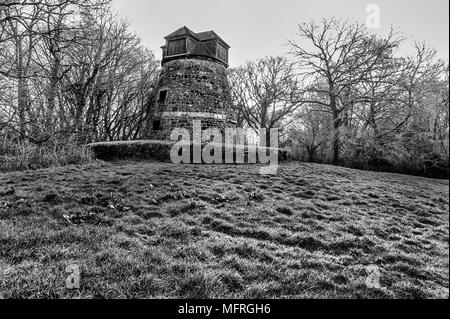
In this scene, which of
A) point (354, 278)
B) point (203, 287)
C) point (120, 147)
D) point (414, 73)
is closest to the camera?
point (203, 287)

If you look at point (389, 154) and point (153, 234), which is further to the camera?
point (389, 154)

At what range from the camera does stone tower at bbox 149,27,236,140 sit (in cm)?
2095

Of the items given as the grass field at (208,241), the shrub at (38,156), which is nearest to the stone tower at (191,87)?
the shrub at (38,156)

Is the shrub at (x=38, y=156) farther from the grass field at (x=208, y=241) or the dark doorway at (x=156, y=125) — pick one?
the dark doorway at (x=156, y=125)

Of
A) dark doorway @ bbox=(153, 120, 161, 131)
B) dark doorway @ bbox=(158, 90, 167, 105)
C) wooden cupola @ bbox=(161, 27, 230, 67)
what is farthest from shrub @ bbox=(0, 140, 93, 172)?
wooden cupola @ bbox=(161, 27, 230, 67)

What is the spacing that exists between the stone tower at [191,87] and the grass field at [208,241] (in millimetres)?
12555

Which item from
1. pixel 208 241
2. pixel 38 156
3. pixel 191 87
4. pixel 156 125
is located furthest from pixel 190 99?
pixel 208 241

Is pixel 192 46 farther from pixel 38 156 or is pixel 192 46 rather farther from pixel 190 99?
pixel 38 156

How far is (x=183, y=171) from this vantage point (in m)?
11.0

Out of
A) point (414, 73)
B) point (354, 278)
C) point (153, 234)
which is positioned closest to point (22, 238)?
point (153, 234)

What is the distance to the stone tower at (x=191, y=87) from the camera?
21.0 metres

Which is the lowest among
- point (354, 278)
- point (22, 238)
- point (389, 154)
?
point (354, 278)

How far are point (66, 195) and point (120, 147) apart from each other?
882 centimetres

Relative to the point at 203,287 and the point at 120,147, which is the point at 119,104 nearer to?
the point at 120,147
